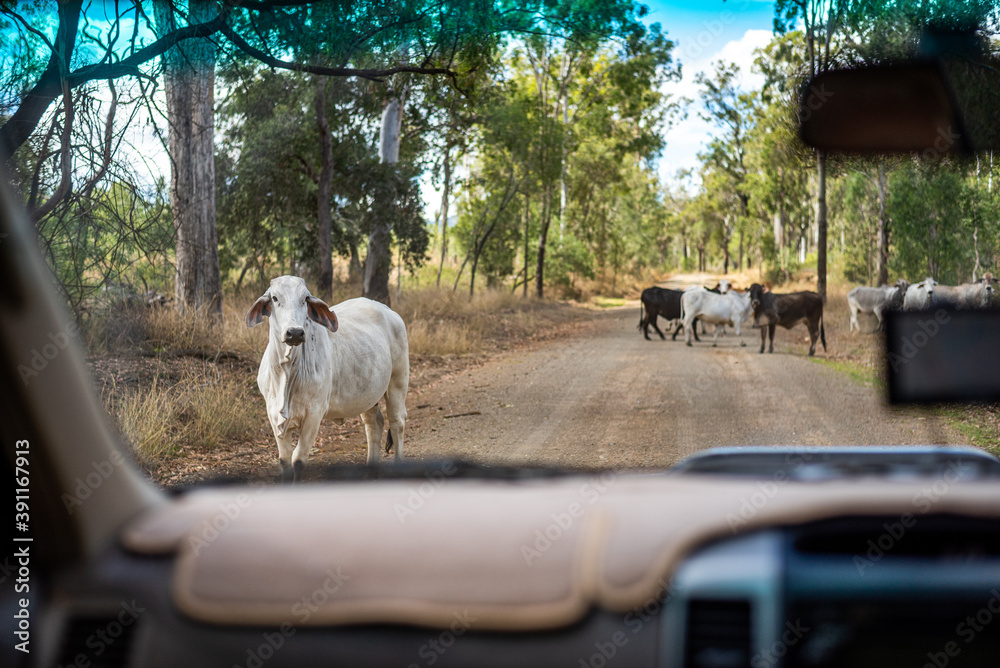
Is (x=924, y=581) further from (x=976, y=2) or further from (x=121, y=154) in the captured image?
(x=121, y=154)

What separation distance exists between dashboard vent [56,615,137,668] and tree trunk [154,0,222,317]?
3.02 m

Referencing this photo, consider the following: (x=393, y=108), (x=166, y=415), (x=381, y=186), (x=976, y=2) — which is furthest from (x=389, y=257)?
(x=976, y=2)

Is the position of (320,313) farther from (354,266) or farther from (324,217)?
(354,266)

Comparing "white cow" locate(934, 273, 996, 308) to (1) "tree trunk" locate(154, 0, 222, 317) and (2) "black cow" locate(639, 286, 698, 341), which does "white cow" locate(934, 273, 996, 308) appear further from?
(2) "black cow" locate(639, 286, 698, 341)

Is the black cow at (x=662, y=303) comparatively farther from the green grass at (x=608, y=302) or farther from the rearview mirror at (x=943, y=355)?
the rearview mirror at (x=943, y=355)

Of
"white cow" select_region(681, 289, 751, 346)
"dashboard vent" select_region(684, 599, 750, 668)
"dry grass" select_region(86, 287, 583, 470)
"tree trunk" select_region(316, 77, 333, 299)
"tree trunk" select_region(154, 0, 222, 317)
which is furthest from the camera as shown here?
"white cow" select_region(681, 289, 751, 346)

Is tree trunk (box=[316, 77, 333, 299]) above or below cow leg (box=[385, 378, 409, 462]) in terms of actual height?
above

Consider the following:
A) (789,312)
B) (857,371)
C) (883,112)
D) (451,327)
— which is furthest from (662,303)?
(883,112)

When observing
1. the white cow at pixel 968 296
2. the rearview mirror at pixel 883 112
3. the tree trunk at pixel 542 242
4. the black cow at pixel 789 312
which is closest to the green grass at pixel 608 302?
the tree trunk at pixel 542 242

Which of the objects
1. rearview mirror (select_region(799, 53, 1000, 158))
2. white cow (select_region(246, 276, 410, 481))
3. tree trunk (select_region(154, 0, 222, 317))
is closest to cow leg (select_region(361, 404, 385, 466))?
white cow (select_region(246, 276, 410, 481))

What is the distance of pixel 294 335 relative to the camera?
16.9 ft

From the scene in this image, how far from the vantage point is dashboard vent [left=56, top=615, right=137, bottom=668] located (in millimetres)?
1380

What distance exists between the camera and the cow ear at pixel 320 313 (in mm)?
5406

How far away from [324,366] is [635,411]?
95.2 inches
